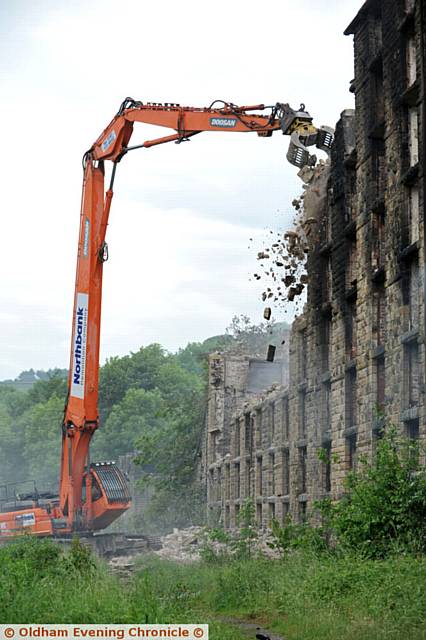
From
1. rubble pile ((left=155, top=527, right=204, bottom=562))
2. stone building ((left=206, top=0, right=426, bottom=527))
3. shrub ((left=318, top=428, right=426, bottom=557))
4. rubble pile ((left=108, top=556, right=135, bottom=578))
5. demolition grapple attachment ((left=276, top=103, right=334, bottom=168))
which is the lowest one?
rubble pile ((left=108, top=556, right=135, bottom=578))

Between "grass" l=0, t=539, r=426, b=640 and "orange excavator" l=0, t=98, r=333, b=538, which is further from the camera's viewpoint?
"orange excavator" l=0, t=98, r=333, b=538

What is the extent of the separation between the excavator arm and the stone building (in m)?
2.70

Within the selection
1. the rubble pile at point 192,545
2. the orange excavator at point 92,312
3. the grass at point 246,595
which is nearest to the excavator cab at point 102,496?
the orange excavator at point 92,312

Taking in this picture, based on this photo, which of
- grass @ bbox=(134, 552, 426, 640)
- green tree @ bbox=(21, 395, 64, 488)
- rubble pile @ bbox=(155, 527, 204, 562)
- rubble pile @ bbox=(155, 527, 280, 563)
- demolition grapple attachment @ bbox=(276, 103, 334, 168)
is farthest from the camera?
green tree @ bbox=(21, 395, 64, 488)

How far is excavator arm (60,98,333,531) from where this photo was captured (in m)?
23.8

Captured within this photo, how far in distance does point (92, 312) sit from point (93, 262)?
1.19 metres

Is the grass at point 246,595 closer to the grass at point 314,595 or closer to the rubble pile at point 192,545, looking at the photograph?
the grass at point 314,595

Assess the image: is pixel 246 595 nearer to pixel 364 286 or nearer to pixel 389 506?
pixel 389 506

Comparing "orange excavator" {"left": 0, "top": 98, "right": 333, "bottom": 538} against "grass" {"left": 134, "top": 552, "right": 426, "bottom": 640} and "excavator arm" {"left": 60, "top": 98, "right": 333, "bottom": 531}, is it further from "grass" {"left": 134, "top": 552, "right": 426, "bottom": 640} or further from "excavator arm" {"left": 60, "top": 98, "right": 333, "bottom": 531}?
"grass" {"left": 134, "top": 552, "right": 426, "bottom": 640}

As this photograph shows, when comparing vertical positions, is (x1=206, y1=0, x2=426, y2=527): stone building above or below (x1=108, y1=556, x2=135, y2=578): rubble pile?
above

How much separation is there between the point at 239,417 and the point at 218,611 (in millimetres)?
17465

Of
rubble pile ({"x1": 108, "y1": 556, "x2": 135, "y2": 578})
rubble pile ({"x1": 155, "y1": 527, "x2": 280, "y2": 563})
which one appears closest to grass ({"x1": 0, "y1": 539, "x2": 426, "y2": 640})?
rubble pile ({"x1": 108, "y1": 556, "x2": 135, "y2": 578})

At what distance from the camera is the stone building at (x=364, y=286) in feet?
55.3

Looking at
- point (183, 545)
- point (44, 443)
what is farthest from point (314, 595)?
point (44, 443)
